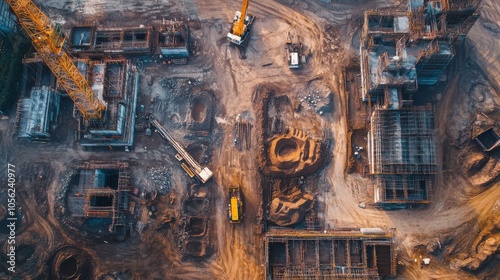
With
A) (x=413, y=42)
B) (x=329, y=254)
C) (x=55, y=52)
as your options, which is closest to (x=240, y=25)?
(x=413, y=42)

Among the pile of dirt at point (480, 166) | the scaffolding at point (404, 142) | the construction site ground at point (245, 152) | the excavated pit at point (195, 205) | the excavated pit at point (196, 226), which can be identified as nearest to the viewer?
the scaffolding at point (404, 142)

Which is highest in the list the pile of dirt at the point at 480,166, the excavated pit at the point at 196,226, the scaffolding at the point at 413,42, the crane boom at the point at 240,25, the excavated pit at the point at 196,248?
the crane boom at the point at 240,25

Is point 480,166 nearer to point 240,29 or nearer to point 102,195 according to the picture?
point 240,29

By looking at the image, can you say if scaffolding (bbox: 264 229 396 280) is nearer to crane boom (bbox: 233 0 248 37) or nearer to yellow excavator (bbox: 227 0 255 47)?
yellow excavator (bbox: 227 0 255 47)

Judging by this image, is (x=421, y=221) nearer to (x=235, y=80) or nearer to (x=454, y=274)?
(x=454, y=274)

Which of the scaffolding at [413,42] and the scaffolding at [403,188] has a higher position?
the scaffolding at [413,42]

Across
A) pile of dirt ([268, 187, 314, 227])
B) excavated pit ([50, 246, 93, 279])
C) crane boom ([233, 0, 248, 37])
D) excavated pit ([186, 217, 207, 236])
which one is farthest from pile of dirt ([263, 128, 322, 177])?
excavated pit ([50, 246, 93, 279])

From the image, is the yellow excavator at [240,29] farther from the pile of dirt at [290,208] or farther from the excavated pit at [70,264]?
the excavated pit at [70,264]

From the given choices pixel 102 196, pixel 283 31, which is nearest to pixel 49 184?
pixel 102 196

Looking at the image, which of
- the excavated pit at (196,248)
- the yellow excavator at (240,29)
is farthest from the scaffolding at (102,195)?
the yellow excavator at (240,29)
